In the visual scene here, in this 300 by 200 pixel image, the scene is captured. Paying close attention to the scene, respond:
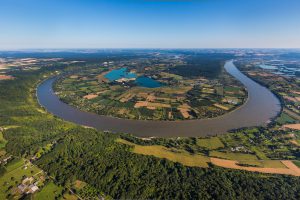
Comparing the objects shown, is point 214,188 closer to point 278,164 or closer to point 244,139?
point 278,164

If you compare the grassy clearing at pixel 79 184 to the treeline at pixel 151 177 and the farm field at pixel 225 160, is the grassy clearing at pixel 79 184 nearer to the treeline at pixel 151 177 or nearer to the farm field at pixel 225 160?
the treeline at pixel 151 177

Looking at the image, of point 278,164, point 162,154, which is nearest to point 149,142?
point 162,154

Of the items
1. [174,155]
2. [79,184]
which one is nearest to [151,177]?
[174,155]

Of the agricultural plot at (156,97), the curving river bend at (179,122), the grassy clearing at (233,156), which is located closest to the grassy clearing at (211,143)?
the grassy clearing at (233,156)

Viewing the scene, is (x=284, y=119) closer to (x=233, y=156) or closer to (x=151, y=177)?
(x=233, y=156)

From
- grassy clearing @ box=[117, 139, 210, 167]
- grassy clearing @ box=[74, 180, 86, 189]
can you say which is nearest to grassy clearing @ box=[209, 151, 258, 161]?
grassy clearing @ box=[117, 139, 210, 167]
